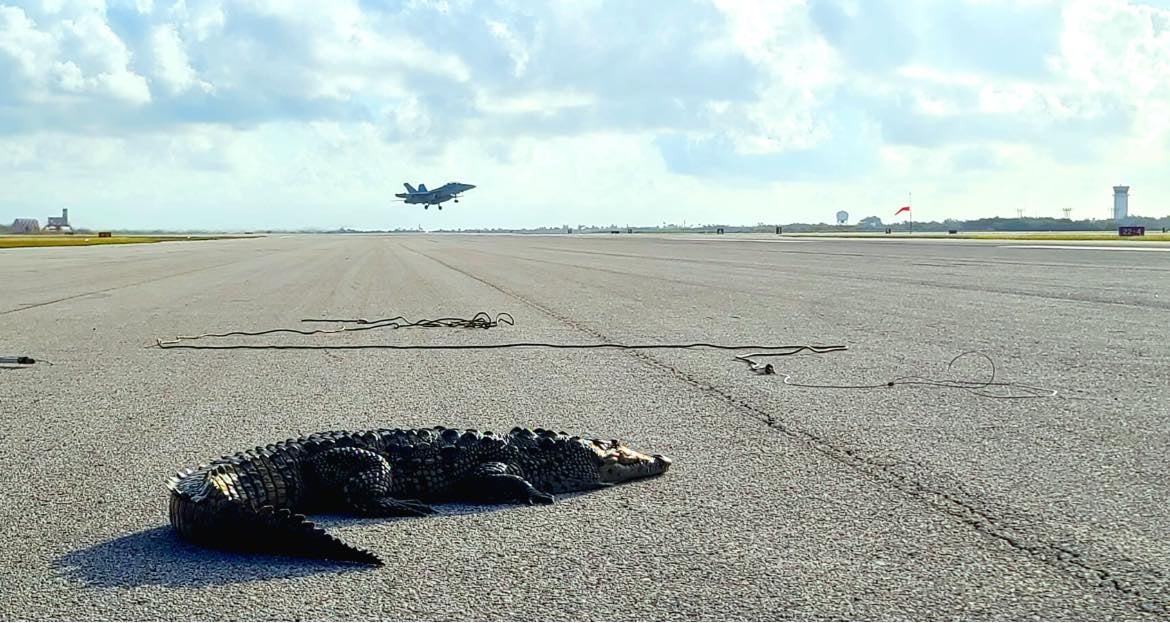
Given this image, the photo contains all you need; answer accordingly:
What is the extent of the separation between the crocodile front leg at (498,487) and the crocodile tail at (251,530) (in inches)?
45.3

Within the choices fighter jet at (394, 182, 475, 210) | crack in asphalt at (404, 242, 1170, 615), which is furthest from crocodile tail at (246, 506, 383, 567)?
fighter jet at (394, 182, 475, 210)

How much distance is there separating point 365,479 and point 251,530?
802mm

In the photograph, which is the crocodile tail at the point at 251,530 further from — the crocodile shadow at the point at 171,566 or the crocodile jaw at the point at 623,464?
Answer: the crocodile jaw at the point at 623,464

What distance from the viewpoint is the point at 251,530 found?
471cm

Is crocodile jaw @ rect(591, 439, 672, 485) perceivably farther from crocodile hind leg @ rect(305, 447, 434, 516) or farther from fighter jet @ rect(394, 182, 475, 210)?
fighter jet @ rect(394, 182, 475, 210)

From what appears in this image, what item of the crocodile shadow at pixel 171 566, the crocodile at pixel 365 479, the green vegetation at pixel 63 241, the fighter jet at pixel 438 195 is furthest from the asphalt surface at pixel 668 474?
the fighter jet at pixel 438 195

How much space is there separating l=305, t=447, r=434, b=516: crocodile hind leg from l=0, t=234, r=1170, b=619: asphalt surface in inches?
5.1

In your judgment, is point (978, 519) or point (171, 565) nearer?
point (171, 565)

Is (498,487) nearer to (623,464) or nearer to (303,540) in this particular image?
(623,464)

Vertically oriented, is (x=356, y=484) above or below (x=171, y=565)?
above

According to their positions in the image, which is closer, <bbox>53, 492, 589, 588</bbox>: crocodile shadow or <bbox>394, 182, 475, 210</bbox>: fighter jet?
<bbox>53, 492, 589, 588</bbox>: crocodile shadow

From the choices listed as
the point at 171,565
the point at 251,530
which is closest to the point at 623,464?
the point at 251,530

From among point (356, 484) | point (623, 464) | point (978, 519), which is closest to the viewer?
point (978, 519)

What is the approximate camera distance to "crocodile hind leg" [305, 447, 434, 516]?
5359 millimetres
